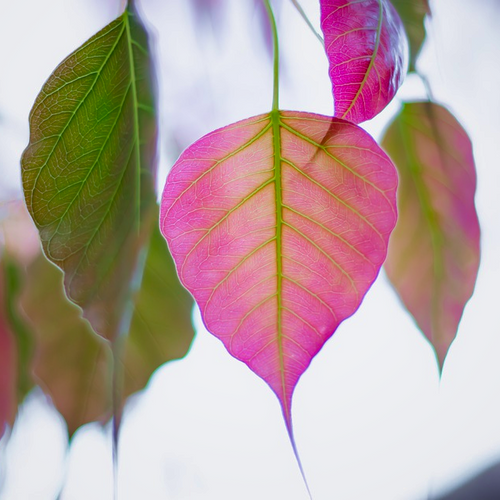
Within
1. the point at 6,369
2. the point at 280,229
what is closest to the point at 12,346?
the point at 6,369

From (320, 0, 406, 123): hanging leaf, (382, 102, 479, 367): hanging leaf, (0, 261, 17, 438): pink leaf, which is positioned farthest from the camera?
(0, 261, 17, 438): pink leaf

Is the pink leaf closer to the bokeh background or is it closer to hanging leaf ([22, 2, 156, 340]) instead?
the bokeh background

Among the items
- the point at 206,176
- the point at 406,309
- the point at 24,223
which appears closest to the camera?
the point at 206,176

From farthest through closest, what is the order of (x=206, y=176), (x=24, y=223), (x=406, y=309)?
1. (x=24, y=223)
2. (x=406, y=309)
3. (x=206, y=176)

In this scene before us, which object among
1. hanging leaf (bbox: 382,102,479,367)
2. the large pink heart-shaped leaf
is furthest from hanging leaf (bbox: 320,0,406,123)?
hanging leaf (bbox: 382,102,479,367)

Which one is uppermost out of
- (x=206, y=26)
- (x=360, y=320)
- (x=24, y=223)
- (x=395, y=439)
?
(x=206, y=26)

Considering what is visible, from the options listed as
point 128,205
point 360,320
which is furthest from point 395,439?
point 128,205

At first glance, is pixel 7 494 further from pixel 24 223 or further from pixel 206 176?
pixel 206 176
